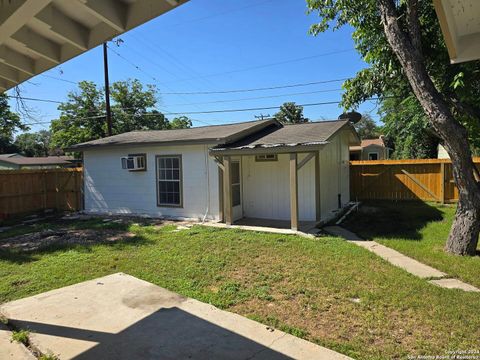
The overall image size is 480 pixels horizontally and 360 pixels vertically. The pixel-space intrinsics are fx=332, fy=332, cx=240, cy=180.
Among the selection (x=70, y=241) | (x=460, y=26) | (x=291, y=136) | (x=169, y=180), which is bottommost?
(x=70, y=241)

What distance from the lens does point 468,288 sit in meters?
4.69

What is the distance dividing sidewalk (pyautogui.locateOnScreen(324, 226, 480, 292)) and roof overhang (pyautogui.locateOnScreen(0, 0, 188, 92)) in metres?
5.17

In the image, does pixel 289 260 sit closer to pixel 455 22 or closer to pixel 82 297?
pixel 82 297

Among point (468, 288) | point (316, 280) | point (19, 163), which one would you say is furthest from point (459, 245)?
point (19, 163)

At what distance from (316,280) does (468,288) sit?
6.87 feet

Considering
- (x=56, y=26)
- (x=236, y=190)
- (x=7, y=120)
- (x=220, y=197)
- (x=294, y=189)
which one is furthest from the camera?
(x=7, y=120)

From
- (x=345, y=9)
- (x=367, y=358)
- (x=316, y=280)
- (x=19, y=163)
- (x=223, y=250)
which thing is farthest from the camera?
(x=19, y=163)

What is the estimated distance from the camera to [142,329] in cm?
366

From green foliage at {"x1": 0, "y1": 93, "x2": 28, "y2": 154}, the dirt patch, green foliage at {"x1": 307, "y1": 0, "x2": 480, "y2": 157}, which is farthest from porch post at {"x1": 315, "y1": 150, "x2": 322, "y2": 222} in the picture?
green foliage at {"x1": 0, "y1": 93, "x2": 28, "y2": 154}

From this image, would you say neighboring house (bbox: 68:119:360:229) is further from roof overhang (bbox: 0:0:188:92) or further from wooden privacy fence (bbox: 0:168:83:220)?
roof overhang (bbox: 0:0:188:92)

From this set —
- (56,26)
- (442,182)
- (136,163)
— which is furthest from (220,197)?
(442,182)

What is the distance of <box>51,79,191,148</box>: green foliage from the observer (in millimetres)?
29016

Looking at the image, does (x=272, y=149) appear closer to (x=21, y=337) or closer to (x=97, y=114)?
(x=21, y=337)

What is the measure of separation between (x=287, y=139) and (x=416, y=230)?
411 centimetres
